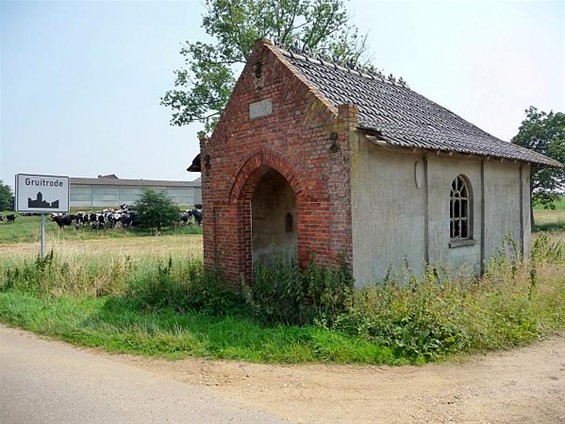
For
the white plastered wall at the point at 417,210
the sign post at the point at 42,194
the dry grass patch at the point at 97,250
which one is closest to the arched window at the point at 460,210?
the white plastered wall at the point at 417,210

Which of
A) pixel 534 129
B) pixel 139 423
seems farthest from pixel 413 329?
pixel 534 129

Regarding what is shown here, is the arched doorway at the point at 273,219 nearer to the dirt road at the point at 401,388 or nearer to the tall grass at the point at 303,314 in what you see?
the tall grass at the point at 303,314

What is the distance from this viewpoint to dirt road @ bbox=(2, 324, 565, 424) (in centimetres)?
467

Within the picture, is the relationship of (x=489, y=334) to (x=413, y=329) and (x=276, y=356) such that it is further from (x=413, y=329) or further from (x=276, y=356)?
(x=276, y=356)

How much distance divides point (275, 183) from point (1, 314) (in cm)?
650

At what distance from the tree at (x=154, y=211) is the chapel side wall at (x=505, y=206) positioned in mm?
29172

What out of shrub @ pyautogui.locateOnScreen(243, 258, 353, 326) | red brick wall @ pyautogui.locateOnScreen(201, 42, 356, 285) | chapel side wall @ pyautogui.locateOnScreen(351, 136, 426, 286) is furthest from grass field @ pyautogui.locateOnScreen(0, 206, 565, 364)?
red brick wall @ pyautogui.locateOnScreen(201, 42, 356, 285)

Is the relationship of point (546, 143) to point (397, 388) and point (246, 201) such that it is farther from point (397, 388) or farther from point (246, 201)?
point (397, 388)

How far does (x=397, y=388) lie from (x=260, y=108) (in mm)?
6170

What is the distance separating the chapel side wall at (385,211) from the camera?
8070mm

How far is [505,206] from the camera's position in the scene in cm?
1200

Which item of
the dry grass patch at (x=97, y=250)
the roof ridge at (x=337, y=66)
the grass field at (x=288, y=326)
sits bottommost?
the grass field at (x=288, y=326)

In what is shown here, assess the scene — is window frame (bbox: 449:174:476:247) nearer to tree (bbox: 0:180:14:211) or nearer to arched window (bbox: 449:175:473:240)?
arched window (bbox: 449:175:473:240)

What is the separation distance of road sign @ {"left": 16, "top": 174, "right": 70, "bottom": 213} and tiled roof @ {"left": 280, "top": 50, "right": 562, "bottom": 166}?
25.9ft
